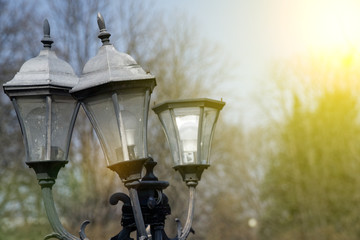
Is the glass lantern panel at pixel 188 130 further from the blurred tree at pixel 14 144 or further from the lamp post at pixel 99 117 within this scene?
the blurred tree at pixel 14 144

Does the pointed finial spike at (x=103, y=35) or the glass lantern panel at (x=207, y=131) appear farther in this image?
the glass lantern panel at (x=207, y=131)

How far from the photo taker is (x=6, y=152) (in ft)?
62.1

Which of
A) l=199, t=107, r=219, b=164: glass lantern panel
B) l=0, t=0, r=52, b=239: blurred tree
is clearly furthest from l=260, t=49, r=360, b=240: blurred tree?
l=199, t=107, r=219, b=164: glass lantern panel

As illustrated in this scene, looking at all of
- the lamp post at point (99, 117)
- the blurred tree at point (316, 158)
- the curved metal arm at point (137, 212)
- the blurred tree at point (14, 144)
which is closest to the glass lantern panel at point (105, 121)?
the lamp post at point (99, 117)

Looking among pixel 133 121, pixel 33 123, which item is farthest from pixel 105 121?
pixel 33 123

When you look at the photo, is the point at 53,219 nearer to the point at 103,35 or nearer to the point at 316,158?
the point at 103,35

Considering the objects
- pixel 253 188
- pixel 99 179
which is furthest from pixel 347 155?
pixel 99 179

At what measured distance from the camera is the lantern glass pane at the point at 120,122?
4.42m

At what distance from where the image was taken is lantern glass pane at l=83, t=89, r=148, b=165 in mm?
4422

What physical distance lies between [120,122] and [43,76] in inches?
29.0

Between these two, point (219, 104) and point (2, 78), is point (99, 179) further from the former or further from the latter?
point (219, 104)

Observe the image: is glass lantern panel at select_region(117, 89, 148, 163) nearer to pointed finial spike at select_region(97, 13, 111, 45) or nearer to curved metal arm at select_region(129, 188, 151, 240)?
curved metal arm at select_region(129, 188, 151, 240)

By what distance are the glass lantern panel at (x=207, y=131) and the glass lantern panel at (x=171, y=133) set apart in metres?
0.19

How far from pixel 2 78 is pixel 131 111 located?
15371mm
